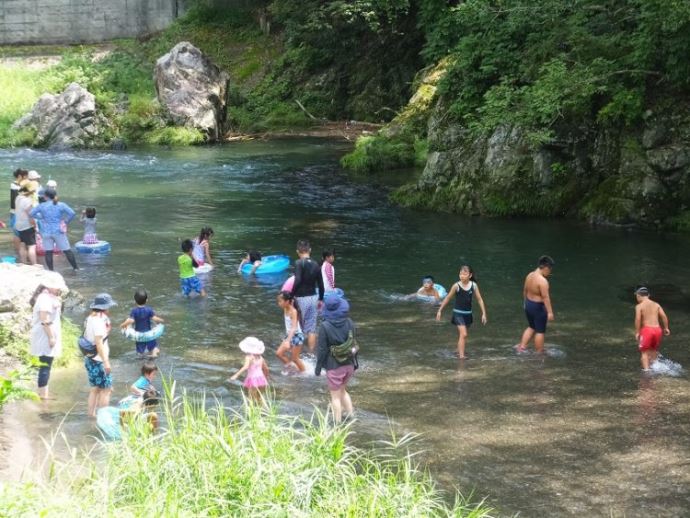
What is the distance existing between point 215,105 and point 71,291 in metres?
24.3

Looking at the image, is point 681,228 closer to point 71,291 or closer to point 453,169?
point 453,169

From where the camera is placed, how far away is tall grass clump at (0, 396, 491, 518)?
7387 millimetres

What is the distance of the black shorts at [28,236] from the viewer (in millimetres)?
17641

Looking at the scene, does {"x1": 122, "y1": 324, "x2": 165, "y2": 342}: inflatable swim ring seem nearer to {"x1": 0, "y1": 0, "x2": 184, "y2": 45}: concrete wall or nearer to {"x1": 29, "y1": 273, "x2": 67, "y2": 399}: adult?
{"x1": 29, "y1": 273, "x2": 67, "y2": 399}: adult

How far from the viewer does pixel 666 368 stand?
13.2 m

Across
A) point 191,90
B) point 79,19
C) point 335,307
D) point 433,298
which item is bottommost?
point 433,298

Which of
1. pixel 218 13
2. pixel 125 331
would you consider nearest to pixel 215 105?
pixel 218 13

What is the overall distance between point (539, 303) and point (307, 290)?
344 centimetres

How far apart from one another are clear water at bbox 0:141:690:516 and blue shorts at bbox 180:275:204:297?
0.23 metres

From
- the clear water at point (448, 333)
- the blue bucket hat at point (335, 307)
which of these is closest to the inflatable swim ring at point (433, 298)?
the clear water at point (448, 333)

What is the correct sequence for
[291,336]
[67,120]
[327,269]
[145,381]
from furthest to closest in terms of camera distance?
[67,120] < [327,269] < [291,336] < [145,381]

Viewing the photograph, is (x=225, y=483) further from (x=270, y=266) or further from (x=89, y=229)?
(x=89, y=229)

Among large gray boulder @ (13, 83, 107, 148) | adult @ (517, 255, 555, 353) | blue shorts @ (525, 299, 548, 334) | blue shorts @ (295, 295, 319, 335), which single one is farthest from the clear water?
large gray boulder @ (13, 83, 107, 148)

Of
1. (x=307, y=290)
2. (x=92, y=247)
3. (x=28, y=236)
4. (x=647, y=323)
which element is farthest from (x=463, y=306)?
(x=92, y=247)
